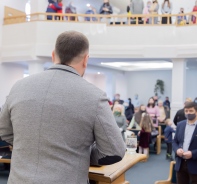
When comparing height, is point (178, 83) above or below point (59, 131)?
below

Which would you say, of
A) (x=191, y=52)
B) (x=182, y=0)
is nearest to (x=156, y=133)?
(x=191, y=52)

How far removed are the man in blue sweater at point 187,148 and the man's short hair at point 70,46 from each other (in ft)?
9.30

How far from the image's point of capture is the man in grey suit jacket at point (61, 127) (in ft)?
4.46

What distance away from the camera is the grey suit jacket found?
1.36m

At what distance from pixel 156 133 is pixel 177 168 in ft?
17.8

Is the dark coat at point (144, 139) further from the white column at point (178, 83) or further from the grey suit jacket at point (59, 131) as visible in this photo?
the grey suit jacket at point (59, 131)

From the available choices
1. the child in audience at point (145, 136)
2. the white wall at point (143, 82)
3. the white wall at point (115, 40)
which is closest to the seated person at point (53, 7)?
the white wall at point (115, 40)

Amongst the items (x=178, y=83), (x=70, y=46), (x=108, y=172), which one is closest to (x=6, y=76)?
(x=178, y=83)

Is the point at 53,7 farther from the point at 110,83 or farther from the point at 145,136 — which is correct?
the point at 110,83

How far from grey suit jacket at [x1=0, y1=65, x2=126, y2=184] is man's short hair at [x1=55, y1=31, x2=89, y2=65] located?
97 mm

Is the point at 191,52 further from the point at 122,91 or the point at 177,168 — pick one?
the point at 122,91

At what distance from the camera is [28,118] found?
1.40 m

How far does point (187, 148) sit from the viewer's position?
400cm

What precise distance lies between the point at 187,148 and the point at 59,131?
3015 mm
